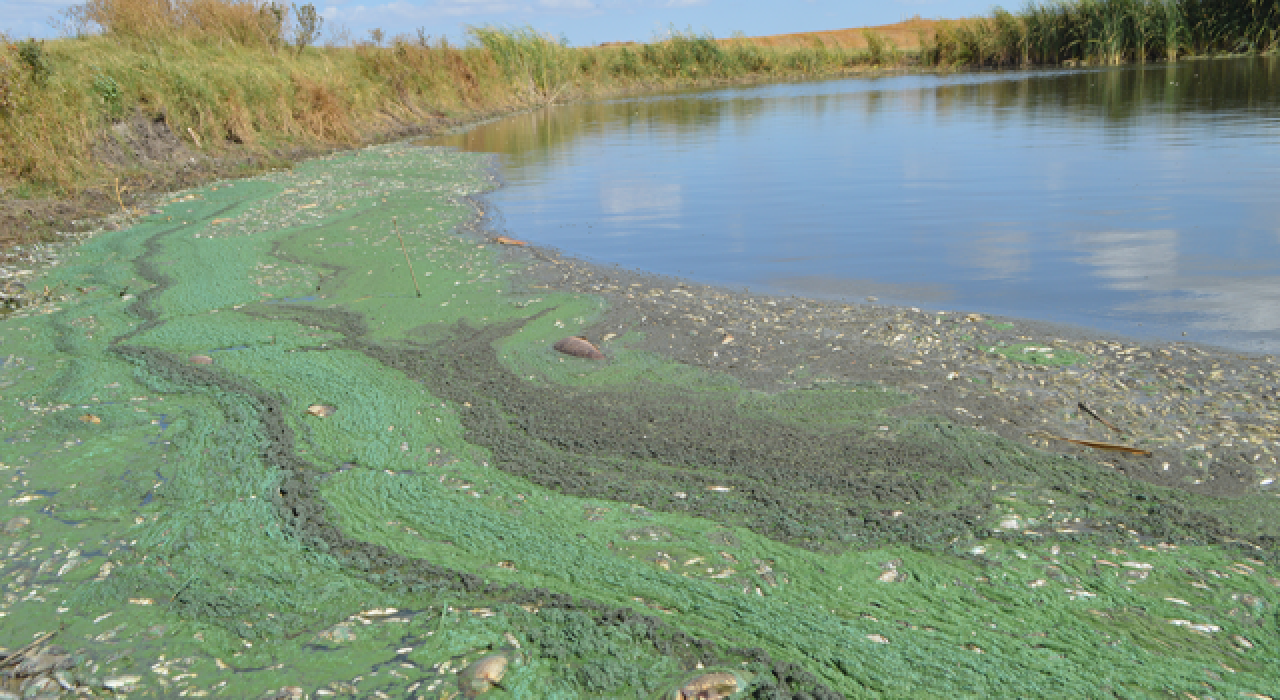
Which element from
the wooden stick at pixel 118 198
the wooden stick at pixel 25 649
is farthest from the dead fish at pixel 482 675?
the wooden stick at pixel 118 198

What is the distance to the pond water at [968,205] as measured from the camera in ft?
21.6

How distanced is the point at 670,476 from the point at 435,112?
2422 cm

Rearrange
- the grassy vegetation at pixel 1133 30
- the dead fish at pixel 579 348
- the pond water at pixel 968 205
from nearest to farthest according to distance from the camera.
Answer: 1. the dead fish at pixel 579 348
2. the pond water at pixel 968 205
3. the grassy vegetation at pixel 1133 30

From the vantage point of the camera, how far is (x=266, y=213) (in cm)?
1122

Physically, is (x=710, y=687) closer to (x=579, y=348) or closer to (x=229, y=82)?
(x=579, y=348)

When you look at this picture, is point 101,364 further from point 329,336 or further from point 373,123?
point 373,123

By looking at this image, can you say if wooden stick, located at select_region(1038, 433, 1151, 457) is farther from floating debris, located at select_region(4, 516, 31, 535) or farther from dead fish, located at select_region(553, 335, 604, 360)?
floating debris, located at select_region(4, 516, 31, 535)

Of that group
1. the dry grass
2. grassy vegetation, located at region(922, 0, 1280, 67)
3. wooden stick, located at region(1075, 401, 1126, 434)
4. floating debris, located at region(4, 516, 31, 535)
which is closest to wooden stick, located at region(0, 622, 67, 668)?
floating debris, located at region(4, 516, 31, 535)

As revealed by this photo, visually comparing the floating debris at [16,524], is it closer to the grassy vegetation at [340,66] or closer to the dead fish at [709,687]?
the dead fish at [709,687]

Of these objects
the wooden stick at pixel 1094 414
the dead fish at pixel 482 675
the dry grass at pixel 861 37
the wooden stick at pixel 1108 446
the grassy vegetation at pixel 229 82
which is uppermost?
the dry grass at pixel 861 37

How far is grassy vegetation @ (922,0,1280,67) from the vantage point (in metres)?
32.1

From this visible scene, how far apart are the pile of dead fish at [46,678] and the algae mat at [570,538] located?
3 cm

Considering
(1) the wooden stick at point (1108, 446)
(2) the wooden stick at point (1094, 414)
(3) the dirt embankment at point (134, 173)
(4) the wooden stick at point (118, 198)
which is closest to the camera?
(1) the wooden stick at point (1108, 446)

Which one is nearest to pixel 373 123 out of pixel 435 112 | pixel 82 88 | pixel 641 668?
pixel 435 112
